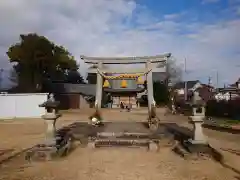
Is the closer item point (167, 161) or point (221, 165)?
point (221, 165)

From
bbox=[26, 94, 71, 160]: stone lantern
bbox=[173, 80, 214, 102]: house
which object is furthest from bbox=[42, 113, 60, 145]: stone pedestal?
bbox=[173, 80, 214, 102]: house

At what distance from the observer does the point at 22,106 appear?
28.4m

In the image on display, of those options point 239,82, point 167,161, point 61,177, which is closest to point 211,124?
point 167,161

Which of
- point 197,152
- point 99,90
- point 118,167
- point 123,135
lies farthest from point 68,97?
point 118,167

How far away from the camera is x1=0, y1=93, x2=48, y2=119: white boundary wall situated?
92.3ft

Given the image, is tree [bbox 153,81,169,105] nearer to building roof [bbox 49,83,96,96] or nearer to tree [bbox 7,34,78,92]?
building roof [bbox 49,83,96,96]

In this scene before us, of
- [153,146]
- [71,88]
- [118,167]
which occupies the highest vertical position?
[71,88]

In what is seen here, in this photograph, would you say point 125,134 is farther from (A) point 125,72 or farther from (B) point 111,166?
(A) point 125,72

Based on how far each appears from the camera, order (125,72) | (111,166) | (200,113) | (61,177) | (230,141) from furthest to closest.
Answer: (125,72) < (230,141) < (200,113) < (111,166) < (61,177)

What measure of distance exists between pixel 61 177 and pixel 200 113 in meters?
5.77

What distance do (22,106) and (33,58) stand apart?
13.7 meters

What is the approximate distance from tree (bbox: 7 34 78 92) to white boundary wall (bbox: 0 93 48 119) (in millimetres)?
12796

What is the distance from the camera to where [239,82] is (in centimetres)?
5366

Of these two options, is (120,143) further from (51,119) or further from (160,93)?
(160,93)
